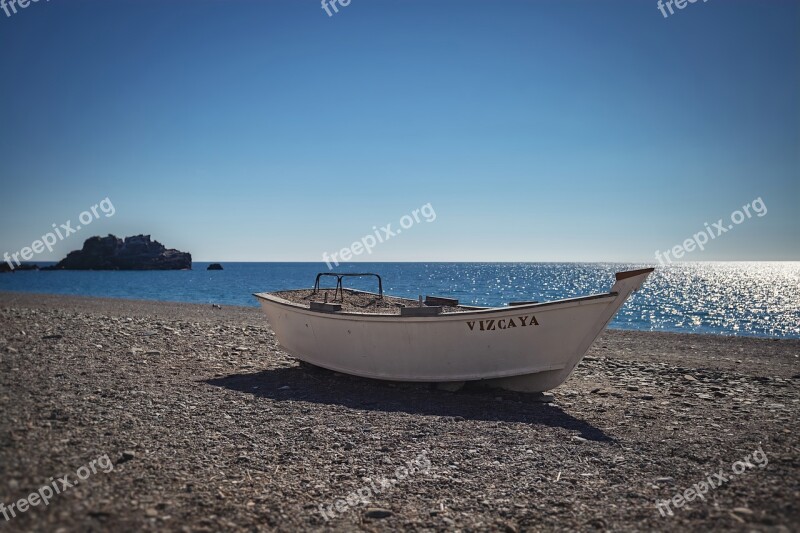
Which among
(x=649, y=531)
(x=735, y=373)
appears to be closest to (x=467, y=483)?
(x=649, y=531)

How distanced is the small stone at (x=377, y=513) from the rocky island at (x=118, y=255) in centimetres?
15961

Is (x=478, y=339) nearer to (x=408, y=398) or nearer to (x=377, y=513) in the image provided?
(x=408, y=398)

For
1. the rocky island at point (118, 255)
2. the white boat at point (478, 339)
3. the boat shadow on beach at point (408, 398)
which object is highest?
the rocky island at point (118, 255)

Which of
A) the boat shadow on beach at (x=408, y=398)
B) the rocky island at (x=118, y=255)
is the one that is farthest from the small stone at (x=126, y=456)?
the rocky island at (x=118, y=255)

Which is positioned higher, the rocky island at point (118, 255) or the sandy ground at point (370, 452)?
the rocky island at point (118, 255)

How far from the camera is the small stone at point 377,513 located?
508cm

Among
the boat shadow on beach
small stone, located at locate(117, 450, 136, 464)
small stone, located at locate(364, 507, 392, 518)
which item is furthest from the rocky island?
small stone, located at locate(364, 507, 392, 518)

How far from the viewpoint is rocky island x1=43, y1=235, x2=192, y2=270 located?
146 meters

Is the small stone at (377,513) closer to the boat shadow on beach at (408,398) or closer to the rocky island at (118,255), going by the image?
the boat shadow on beach at (408,398)

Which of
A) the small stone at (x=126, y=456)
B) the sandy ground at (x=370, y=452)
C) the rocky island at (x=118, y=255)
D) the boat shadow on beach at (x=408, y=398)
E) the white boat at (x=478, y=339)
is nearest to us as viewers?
the sandy ground at (x=370, y=452)

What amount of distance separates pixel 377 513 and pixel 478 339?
4.97 m

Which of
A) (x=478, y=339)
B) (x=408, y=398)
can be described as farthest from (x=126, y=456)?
(x=478, y=339)

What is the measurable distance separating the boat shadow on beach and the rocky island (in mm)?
153305

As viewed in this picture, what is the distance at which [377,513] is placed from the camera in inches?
201
